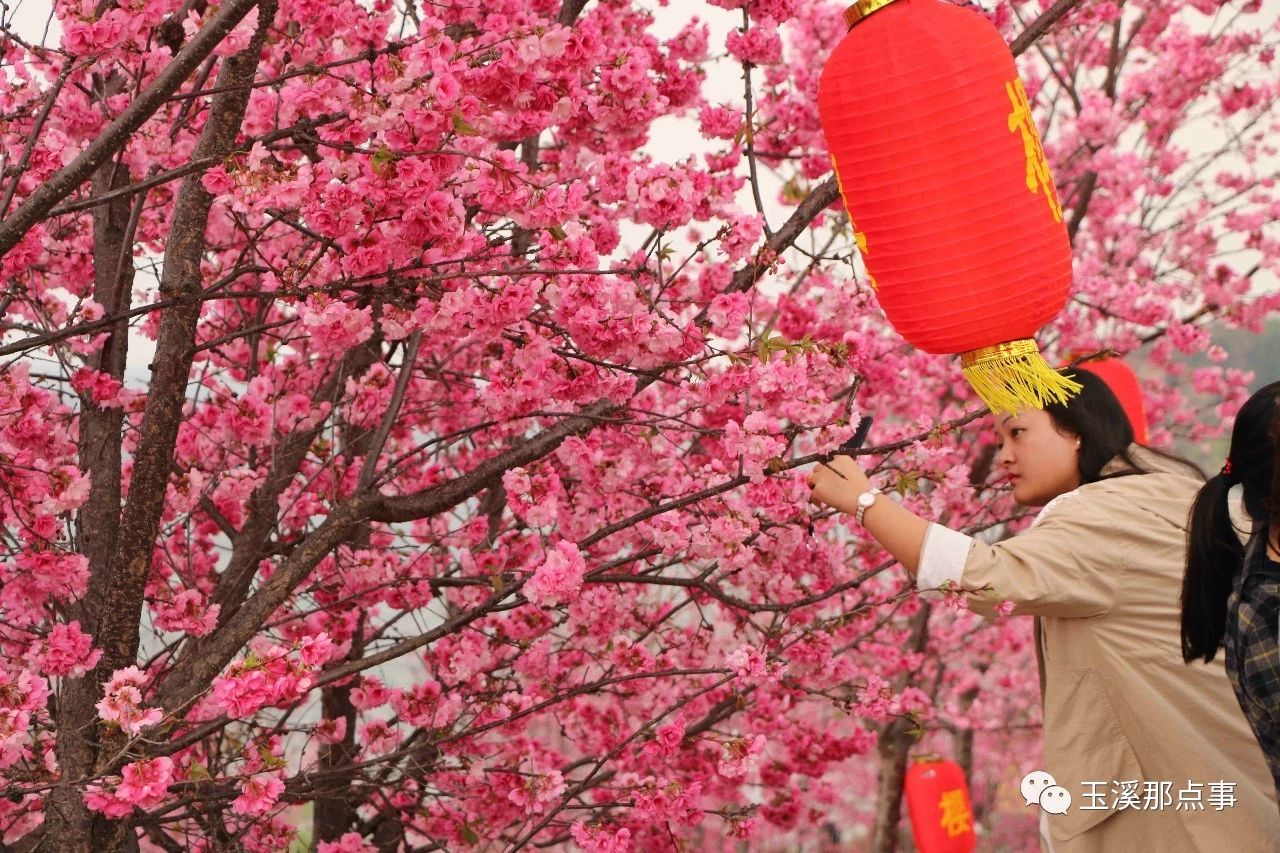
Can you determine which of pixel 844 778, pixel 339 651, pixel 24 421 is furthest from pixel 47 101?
pixel 844 778

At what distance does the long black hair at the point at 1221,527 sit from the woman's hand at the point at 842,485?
733mm

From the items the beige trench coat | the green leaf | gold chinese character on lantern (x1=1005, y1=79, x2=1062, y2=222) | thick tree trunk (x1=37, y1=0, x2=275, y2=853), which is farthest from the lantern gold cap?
thick tree trunk (x1=37, y1=0, x2=275, y2=853)

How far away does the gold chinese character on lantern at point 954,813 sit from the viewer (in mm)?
5699

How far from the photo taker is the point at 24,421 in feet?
10.8

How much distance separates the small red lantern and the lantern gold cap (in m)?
4.11

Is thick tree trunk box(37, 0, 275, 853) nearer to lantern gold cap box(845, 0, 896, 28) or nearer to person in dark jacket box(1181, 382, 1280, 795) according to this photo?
lantern gold cap box(845, 0, 896, 28)

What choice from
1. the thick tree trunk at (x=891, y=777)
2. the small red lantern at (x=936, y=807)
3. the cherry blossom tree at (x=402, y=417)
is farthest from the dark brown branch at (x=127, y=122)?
the thick tree trunk at (x=891, y=777)

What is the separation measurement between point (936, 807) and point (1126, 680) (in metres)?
3.32

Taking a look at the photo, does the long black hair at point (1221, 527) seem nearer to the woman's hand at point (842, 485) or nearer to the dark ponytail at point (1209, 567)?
the dark ponytail at point (1209, 567)

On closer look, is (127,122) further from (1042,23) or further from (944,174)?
(1042,23)

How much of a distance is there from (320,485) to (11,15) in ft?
7.09

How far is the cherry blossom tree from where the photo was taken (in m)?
2.67

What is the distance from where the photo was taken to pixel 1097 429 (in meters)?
2.93

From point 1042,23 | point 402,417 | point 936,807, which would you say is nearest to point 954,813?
point 936,807
